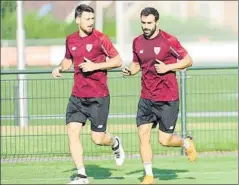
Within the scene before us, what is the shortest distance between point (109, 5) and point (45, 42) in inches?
184

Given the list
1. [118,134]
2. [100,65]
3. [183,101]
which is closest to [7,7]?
[118,134]

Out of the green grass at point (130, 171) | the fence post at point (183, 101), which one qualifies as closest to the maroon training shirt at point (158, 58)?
the green grass at point (130, 171)

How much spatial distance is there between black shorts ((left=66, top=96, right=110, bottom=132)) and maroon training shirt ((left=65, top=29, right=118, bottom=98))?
0.07 m

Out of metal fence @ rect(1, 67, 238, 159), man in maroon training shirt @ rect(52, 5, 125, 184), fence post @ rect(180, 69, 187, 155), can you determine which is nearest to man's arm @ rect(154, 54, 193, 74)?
man in maroon training shirt @ rect(52, 5, 125, 184)

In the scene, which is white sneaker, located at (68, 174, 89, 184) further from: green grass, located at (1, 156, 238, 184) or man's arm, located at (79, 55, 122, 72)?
man's arm, located at (79, 55, 122, 72)

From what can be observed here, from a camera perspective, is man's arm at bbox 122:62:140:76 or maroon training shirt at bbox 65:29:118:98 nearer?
maroon training shirt at bbox 65:29:118:98

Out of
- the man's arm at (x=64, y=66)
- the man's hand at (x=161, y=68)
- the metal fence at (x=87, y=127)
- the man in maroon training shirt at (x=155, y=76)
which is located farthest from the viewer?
the metal fence at (x=87, y=127)

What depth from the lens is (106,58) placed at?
13.1m

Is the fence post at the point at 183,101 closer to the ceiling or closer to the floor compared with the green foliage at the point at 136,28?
closer to the floor

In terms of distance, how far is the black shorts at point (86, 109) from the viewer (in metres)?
13.0

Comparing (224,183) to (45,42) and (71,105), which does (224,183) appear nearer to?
(71,105)

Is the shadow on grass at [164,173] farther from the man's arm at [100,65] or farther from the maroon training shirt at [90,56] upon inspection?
the man's arm at [100,65]

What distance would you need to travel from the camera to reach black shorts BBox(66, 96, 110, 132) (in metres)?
13.0

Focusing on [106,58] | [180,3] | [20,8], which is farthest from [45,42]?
[106,58]
